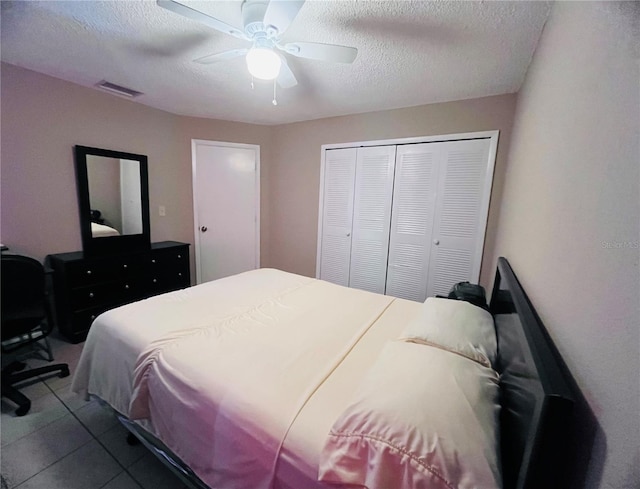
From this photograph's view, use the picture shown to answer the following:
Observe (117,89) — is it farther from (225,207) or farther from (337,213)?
(337,213)

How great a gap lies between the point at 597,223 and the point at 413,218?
232 centimetres

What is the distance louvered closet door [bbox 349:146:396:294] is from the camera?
9.95 ft

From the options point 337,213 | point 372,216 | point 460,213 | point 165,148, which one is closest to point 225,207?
point 165,148

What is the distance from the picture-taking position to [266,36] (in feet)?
4.81

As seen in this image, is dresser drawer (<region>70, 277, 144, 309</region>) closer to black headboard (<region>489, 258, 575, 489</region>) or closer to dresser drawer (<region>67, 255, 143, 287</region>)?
dresser drawer (<region>67, 255, 143, 287</region>)

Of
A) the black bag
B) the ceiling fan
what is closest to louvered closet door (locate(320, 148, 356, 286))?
the black bag

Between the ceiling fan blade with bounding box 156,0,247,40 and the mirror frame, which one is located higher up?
the ceiling fan blade with bounding box 156,0,247,40

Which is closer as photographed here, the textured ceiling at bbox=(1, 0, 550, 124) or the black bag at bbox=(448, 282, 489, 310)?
the textured ceiling at bbox=(1, 0, 550, 124)

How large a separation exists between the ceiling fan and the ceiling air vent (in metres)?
1.48

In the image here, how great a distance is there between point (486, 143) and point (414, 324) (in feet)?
7.12

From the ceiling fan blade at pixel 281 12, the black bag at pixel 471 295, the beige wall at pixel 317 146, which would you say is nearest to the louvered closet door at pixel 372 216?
the beige wall at pixel 317 146

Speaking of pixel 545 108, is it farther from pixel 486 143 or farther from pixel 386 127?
pixel 386 127

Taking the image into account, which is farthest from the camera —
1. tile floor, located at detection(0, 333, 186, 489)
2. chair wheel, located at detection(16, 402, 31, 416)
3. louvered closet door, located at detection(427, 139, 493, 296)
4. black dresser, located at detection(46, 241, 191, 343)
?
louvered closet door, located at detection(427, 139, 493, 296)

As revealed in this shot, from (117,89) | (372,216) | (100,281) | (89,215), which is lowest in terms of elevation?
(100,281)
